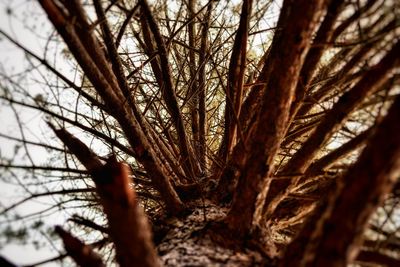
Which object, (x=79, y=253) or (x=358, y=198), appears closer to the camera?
(x=358, y=198)

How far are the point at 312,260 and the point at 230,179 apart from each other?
4.15ft

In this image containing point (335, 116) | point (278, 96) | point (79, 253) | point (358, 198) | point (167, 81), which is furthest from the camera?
point (167, 81)

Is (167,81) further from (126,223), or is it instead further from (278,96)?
(126,223)

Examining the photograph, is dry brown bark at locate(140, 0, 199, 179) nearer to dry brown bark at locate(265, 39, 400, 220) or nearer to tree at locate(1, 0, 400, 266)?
tree at locate(1, 0, 400, 266)

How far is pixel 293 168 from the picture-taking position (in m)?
1.79

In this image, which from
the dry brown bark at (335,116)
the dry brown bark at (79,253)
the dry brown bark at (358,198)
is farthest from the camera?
the dry brown bark at (335,116)

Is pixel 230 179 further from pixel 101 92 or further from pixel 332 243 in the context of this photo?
pixel 332 243

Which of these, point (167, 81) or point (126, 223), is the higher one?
point (167, 81)

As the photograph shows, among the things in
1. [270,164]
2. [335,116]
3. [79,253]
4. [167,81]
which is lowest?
[79,253]

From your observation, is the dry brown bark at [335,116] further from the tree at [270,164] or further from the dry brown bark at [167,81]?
the dry brown bark at [167,81]

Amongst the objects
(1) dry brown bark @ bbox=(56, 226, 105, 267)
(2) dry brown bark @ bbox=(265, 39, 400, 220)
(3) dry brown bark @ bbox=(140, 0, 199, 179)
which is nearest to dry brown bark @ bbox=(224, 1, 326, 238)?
(2) dry brown bark @ bbox=(265, 39, 400, 220)

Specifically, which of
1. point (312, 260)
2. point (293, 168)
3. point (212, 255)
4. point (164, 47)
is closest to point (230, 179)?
point (293, 168)

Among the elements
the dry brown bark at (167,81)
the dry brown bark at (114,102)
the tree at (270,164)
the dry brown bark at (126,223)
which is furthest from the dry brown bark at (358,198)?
the dry brown bark at (167,81)

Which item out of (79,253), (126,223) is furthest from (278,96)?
(79,253)
